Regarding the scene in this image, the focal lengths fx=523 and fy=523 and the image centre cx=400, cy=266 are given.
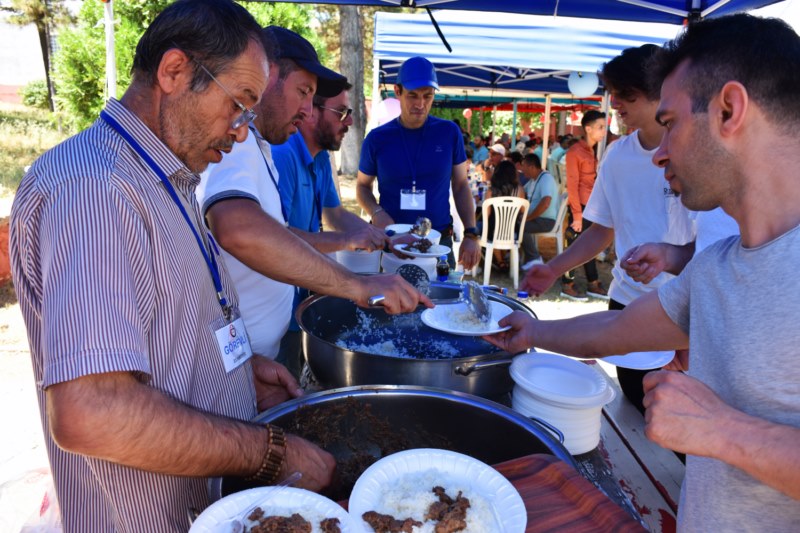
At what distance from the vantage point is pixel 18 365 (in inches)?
177

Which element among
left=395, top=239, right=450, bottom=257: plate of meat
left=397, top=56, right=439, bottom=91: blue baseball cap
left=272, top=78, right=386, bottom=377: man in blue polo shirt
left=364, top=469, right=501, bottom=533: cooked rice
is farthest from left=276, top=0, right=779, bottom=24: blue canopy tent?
left=364, top=469, right=501, bottom=533: cooked rice

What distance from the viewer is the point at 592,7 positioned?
448 cm

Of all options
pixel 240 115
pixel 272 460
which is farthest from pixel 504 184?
pixel 272 460

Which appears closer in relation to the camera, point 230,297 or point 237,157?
point 230,297

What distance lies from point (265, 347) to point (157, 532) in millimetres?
947

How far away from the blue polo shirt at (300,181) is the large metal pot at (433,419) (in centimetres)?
117

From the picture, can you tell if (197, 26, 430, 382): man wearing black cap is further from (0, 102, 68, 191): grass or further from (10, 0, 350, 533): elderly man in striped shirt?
(0, 102, 68, 191): grass

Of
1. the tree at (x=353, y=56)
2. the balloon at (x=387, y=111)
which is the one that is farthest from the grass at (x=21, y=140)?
the balloon at (x=387, y=111)

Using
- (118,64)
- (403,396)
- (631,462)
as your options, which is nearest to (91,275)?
(403,396)

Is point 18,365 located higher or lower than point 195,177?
lower

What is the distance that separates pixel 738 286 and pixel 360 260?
2529mm

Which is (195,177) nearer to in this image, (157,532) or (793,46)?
(157,532)

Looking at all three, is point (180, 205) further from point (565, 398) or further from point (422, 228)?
point (422, 228)

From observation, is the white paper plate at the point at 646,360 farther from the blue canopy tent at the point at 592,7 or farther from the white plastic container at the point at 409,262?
the blue canopy tent at the point at 592,7
